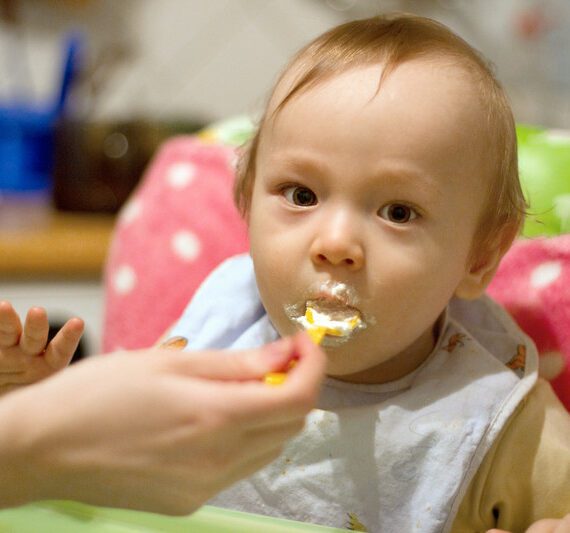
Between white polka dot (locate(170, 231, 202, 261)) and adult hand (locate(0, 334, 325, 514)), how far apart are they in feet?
1.77

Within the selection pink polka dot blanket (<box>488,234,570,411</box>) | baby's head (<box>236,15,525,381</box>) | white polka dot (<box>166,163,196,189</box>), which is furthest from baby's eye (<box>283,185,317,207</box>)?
white polka dot (<box>166,163,196,189</box>)

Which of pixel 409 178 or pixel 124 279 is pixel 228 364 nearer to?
pixel 409 178

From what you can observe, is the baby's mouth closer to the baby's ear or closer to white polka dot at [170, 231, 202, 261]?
the baby's ear

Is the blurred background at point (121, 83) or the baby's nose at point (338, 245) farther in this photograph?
the blurred background at point (121, 83)

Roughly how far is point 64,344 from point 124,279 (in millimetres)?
375

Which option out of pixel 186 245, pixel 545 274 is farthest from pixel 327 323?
pixel 186 245

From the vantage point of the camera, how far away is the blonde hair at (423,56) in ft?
1.97

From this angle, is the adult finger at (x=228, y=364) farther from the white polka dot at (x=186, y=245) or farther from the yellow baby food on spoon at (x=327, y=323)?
the white polka dot at (x=186, y=245)

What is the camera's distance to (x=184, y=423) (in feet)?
1.24

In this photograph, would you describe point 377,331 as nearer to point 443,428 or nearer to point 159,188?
point 443,428

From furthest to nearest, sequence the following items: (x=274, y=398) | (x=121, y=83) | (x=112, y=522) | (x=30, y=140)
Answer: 1. (x=121, y=83)
2. (x=30, y=140)
3. (x=112, y=522)
4. (x=274, y=398)

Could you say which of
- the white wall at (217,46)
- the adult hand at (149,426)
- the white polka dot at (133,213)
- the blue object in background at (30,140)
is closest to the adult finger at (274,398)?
the adult hand at (149,426)

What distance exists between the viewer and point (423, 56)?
60cm

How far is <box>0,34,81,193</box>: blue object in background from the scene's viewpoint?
1442 millimetres
